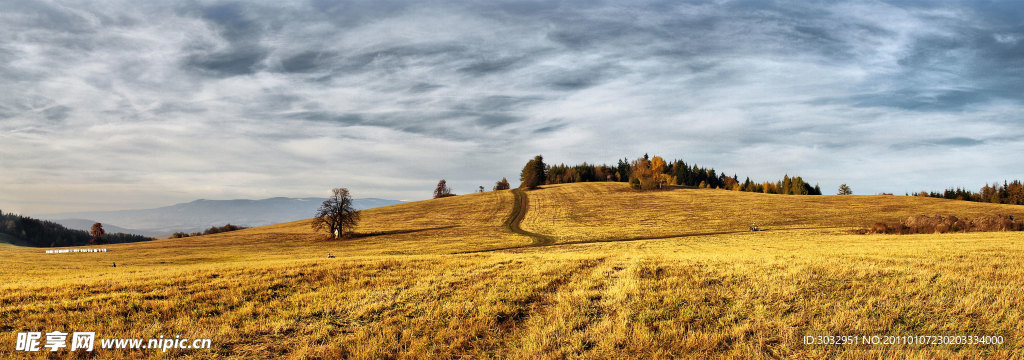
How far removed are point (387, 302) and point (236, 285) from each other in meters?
5.85

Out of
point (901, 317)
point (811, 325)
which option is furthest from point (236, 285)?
point (901, 317)

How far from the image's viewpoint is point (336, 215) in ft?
228

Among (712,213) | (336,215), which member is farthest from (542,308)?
(712,213)

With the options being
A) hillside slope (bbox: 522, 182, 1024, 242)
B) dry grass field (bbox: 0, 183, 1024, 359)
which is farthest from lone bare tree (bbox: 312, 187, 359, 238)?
dry grass field (bbox: 0, 183, 1024, 359)

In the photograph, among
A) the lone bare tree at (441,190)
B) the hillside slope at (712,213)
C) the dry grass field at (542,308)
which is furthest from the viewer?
the lone bare tree at (441,190)

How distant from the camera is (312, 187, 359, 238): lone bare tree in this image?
227ft

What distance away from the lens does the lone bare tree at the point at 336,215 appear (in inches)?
2724

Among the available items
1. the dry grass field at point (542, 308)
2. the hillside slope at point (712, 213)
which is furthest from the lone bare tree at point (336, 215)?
the dry grass field at point (542, 308)

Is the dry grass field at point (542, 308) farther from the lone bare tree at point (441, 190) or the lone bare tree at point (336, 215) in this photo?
the lone bare tree at point (441, 190)

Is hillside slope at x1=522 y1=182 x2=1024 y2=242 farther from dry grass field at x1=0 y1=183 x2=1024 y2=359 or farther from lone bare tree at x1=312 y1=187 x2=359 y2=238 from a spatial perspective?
dry grass field at x1=0 y1=183 x2=1024 y2=359

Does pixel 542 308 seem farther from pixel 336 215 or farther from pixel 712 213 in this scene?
pixel 712 213

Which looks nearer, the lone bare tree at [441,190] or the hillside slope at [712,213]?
the hillside slope at [712,213]

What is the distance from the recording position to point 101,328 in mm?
8508

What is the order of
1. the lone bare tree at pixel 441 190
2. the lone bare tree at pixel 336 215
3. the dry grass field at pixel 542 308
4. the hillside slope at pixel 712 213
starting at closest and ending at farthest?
the dry grass field at pixel 542 308, the hillside slope at pixel 712 213, the lone bare tree at pixel 336 215, the lone bare tree at pixel 441 190
